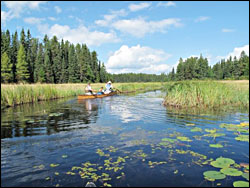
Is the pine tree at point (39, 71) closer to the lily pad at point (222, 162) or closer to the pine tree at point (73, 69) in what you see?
the pine tree at point (73, 69)

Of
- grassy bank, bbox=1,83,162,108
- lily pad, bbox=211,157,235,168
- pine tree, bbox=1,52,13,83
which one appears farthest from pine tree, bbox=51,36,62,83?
lily pad, bbox=211,157,235,168

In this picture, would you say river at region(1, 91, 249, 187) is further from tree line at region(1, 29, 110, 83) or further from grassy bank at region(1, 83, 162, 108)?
tree line at region(1, 29, 110, 83)

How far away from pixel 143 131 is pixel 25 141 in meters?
4.40

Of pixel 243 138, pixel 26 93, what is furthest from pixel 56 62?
pixel 243 138

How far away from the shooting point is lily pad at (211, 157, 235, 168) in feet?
15.4

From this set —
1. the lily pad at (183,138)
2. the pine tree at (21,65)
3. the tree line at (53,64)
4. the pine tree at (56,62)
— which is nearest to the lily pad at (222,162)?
the lily pad at (183,138)

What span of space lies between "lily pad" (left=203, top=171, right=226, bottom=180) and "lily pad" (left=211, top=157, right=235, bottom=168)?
380 mm

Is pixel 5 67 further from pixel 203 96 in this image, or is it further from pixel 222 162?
pixel 222 162

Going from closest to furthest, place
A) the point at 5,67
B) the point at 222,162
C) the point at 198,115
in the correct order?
1. the point at 222,162
2. the point at 198,115
3. the point at 5,67

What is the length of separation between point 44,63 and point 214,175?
59.9m

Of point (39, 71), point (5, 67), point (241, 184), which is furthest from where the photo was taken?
point (39, 71)

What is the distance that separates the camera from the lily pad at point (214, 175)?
4164mm

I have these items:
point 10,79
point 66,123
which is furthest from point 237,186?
point 10,79

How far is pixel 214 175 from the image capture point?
426cm
